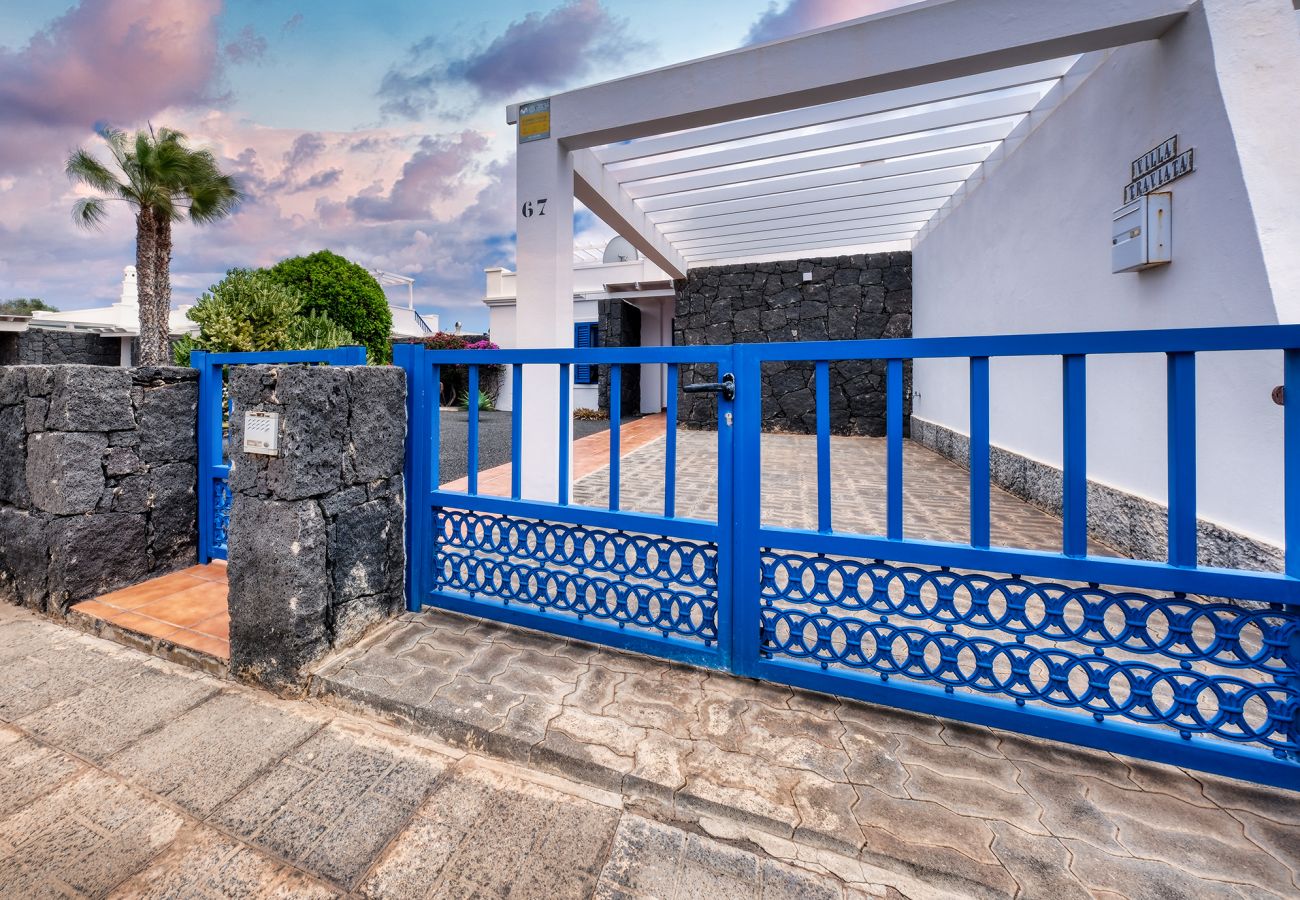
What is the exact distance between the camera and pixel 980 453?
1.43 metres

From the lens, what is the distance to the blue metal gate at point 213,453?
2.57 meters

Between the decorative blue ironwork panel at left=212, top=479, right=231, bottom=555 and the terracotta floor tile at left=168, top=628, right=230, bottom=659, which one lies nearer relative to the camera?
the terracotta floor tile at left=168, top=628, right=230, bottom=659

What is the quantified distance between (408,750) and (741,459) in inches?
51.4

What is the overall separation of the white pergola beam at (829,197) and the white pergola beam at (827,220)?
288 millimetres

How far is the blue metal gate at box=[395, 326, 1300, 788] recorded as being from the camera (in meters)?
1.23

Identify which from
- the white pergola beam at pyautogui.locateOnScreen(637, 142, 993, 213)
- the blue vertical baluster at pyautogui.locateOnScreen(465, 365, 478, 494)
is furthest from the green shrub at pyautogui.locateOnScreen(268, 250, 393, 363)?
the blue vertical baluster at pyautogui.locateOnScreen(465, 365, 478, 494)

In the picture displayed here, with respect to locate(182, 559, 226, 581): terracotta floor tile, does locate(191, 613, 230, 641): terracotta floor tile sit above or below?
below

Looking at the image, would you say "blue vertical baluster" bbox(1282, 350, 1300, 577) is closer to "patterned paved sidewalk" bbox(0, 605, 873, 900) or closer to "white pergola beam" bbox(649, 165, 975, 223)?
"patterned paved sidewalk" bbox(0, 605, 873, 900)

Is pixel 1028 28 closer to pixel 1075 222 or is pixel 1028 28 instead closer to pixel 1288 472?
pixel 1075 222

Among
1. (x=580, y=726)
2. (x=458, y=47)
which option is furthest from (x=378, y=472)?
(x=458, y=47)

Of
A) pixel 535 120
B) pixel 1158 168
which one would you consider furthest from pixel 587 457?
pixel 1158 168

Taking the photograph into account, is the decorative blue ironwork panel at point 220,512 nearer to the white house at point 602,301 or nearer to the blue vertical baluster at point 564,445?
the blue vertical baluster at point 564,445

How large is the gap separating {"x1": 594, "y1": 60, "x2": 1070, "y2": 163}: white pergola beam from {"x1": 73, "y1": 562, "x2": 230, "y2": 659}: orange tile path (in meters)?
4.27

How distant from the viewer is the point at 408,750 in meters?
1.46
